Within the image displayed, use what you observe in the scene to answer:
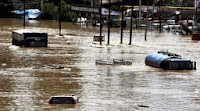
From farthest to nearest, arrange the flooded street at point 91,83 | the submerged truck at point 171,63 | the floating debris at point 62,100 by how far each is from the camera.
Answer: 1. the submerged truck at point 171,63
2. the flooded street at point 91,83
3. the floating debris at point 62,100

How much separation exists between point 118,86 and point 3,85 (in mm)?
5727

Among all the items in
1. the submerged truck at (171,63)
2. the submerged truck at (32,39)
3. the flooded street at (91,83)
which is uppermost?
the submerged truck at (32,39)

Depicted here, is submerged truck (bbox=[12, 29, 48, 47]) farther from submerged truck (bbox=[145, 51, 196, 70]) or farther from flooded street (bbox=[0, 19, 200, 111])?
submerged truck (bbox=[145, 51, 196, 70])

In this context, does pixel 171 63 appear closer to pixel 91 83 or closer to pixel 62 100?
pixel 91 83

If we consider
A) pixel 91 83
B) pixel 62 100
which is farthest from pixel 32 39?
pixel 62 100

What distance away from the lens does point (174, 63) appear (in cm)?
4009

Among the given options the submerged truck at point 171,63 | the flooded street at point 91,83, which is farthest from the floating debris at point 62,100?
the submerged truck at point 171,63

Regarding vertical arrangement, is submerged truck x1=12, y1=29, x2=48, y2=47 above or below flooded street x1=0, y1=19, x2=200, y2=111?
above

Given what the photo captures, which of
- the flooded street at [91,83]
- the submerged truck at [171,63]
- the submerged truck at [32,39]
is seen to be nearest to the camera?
the flooded street at [91,83]

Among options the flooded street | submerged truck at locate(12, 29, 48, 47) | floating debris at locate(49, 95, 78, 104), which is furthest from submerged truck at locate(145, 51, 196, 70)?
submerged truck at locate(12, 29, 48, 47)

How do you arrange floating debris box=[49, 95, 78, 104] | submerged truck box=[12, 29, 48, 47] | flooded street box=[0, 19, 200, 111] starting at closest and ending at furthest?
floating debris box=[49, 95, 78, 104]
flooded street box=[0, 19, 200, 111]
submerged truck box=[12, 29, 48, 47]

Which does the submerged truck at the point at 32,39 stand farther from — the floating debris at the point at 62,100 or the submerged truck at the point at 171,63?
the floating debris at the point at 62,100

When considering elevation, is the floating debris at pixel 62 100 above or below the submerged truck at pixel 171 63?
below

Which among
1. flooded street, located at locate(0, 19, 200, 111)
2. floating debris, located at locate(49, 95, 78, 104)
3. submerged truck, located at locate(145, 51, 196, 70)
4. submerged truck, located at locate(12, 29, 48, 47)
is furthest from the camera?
submerged truck, located at locate(12, 29, 48, 47)
